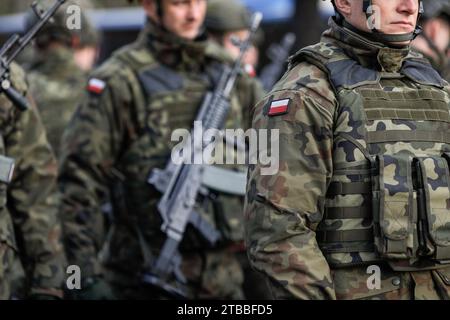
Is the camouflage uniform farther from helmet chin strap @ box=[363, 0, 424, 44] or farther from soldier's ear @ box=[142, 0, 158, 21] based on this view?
helmet chin strap @ box=[363, 0, 424, 44]

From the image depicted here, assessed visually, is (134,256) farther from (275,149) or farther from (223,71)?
(275,149)

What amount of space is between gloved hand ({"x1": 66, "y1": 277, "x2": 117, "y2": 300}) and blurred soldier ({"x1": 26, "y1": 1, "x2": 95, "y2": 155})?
2944mm

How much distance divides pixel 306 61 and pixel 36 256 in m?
2.04

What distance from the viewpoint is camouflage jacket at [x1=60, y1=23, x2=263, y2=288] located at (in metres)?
6.64

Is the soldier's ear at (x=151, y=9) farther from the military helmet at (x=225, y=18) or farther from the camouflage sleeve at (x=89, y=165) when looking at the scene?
the military helmet at (x=225, y=18)

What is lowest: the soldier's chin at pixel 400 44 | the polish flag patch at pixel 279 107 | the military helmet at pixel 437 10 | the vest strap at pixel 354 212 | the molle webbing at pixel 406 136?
the military helmet at pixel 437 10

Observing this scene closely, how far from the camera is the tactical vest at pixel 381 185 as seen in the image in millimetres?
4223

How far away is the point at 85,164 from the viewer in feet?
21.9

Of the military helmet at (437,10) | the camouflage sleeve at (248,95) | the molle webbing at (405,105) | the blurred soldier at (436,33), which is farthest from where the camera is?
the military helmet at (437,10)

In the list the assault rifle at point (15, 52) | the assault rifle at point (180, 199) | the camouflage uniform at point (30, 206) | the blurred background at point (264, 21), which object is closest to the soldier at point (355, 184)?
the assault rifle at point (15, 52)

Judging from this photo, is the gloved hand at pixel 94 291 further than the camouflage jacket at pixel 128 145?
No

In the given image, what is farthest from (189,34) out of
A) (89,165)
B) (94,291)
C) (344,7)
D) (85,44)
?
(85,44)

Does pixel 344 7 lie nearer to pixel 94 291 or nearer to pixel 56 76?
pixel 94 291

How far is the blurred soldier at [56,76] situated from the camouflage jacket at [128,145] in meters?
2.67
